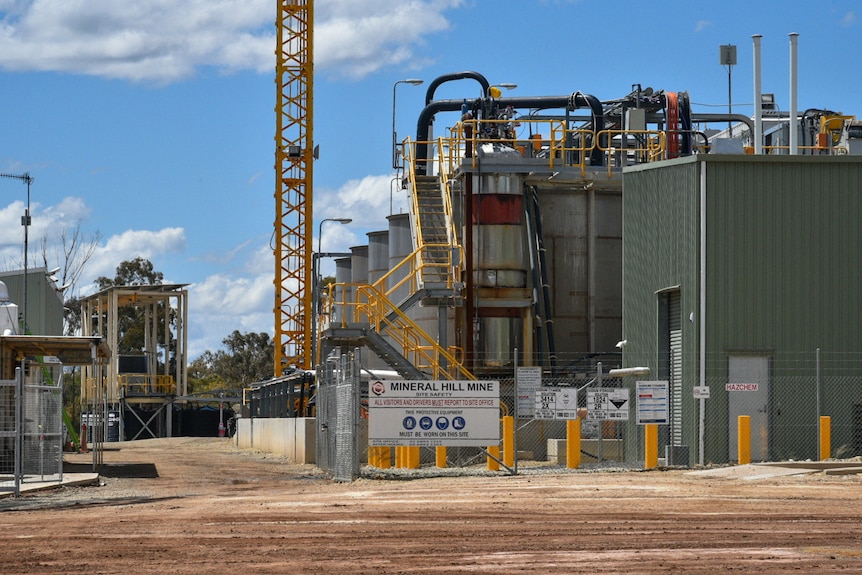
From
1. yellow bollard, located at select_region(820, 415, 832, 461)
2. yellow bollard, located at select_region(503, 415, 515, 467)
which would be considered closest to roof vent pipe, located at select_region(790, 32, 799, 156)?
yellow bollard, located at select_region(820, 415, 832, 461)

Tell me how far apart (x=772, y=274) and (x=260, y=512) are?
42.1ft

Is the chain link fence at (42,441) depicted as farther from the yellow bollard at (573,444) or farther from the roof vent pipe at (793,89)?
the roof vent pipe at (793,89)

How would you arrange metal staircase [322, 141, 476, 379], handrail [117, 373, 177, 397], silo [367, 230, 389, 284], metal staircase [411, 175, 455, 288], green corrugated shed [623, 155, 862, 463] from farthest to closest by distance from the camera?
handrail [117, 373, 177, 397] < silo [367, 230, 389, 284] < metal staircase [411, 175, 455, 288] < metal staircase [322, 141, 476, 379] < green corrugated shed [623, 155, 862, 463]

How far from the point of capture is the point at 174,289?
241 feet

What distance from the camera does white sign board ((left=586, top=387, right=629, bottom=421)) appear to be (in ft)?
82.4

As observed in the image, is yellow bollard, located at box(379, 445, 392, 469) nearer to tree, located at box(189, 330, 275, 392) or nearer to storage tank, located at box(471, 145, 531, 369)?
storage tank, located at box(471, 145, 531, 369)

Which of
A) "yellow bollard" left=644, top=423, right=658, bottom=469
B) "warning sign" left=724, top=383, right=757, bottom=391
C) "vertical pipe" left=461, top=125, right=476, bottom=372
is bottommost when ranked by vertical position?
"yellow bollard" left=644, top=423, right=658, bottom=469

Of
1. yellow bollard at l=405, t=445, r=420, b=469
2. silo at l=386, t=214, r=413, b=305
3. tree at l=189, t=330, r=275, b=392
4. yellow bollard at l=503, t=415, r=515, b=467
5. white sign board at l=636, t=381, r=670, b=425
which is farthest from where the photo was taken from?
tree at l=189, t=330, r=275, b=392

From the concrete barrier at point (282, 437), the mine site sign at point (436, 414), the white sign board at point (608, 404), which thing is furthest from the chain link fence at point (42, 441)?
the white sign board at point (608, 404)

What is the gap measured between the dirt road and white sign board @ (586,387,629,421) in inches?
74.3

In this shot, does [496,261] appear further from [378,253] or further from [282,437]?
[378,253]

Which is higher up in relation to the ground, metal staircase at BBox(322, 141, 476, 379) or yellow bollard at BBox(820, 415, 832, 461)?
metal staircase at BBox(322, 141, 476, 379)

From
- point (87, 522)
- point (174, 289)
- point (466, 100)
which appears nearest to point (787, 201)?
point (87, 522)

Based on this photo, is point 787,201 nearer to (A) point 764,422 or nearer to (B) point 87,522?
(A) point 764,422
